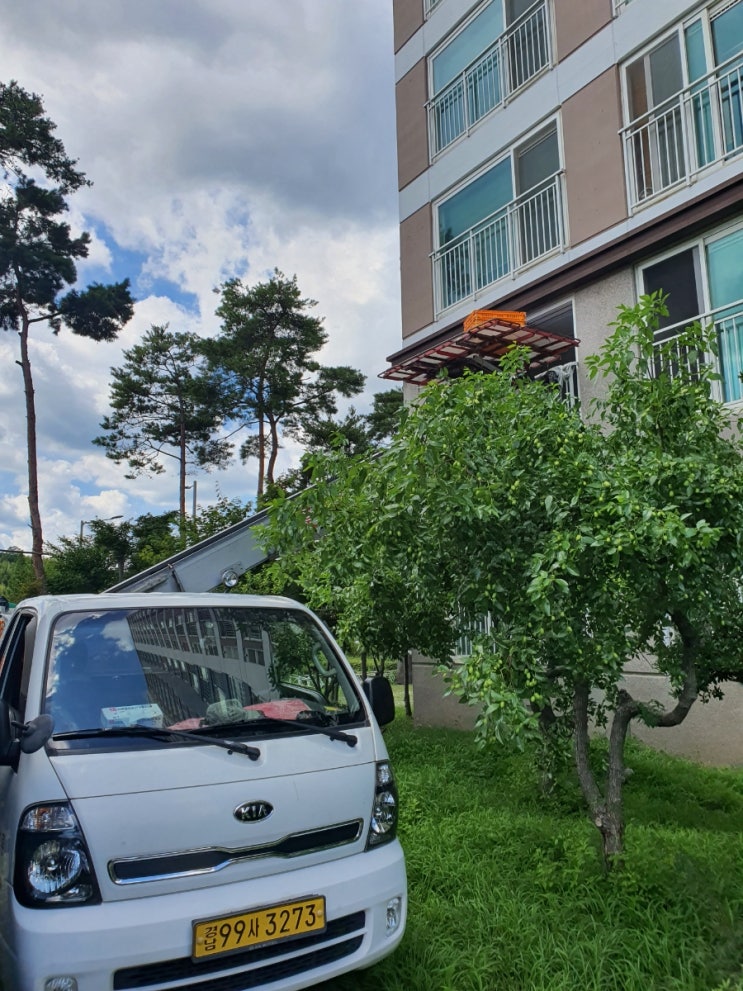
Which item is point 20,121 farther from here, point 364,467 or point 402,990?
point 402,990

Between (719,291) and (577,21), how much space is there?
491cm

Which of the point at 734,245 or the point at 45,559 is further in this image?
the point at 45,559

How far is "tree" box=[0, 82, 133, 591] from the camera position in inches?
918

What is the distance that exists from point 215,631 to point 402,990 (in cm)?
186

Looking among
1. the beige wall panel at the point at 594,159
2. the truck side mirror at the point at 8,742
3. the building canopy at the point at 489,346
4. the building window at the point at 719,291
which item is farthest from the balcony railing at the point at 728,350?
the truck side mirror at the point at 8,742

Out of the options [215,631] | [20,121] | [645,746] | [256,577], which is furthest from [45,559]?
[215,631]

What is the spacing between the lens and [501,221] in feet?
36.2

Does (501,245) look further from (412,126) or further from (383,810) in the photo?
(383,810)

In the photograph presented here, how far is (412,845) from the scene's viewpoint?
496 cm

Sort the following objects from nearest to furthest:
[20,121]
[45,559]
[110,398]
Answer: [20,121] → [45,559] → [110,398]

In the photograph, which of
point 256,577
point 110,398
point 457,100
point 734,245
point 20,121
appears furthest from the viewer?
point 110,398

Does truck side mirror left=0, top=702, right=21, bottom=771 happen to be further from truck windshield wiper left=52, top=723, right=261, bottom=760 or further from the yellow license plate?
the yellow license plate

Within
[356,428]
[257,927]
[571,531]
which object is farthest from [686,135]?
[356,428]

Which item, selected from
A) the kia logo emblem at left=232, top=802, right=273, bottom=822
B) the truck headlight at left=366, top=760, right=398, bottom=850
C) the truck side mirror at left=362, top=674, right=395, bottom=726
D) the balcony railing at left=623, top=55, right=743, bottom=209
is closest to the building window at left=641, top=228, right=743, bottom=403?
the balcony railing at left=623, top=55, right=743, bottom=209
